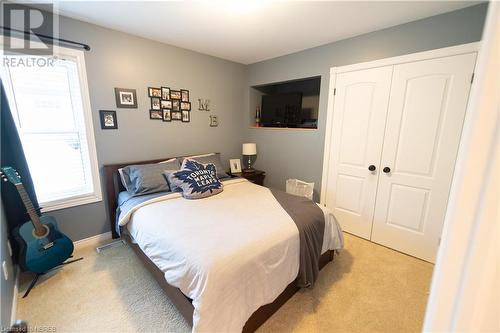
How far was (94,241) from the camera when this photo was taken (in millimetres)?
2572

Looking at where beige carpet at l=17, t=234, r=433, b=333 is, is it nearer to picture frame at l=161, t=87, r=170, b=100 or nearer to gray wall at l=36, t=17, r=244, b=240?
gray wall at l=36, t=17, r=244, b=240

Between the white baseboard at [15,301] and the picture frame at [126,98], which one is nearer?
the white baseboard at [15,301]

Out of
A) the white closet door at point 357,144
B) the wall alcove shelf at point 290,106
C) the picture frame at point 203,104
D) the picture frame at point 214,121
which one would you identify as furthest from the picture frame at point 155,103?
the white closet door at point 357,144

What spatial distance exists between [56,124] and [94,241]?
1.38 m

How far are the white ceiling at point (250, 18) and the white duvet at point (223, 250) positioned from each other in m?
1.83

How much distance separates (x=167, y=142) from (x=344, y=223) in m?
2.70

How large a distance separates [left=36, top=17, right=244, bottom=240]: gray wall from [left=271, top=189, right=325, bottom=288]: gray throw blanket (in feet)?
6.44

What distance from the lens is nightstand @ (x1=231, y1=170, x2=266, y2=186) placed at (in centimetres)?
357

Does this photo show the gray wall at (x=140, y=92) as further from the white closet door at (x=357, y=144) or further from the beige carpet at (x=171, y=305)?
the white closet door at (x=357, y=144)

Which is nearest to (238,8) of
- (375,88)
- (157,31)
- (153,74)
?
(157,31)

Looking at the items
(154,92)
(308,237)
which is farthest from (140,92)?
(308,237)

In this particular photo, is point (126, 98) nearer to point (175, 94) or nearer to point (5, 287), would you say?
point (175, 94)

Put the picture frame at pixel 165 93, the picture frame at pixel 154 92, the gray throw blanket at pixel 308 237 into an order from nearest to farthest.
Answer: the gray throw blanket at pixel 308 237
the picture frame at pixel 154 92
the picture frame at pixel 165 93

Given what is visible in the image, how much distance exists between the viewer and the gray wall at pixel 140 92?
2400mm
